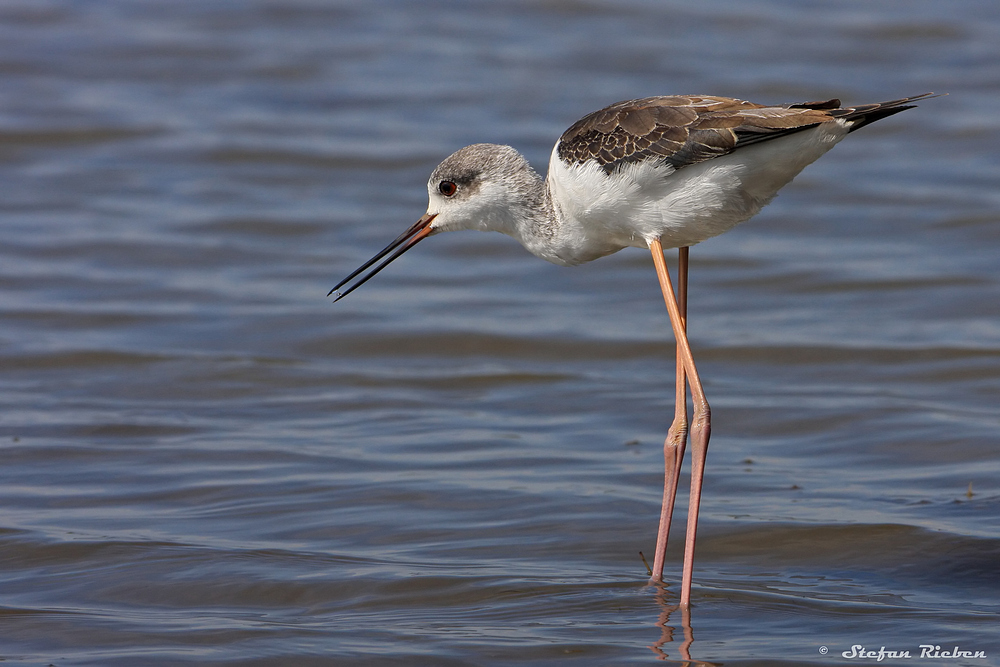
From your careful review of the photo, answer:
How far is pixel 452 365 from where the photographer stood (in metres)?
8.95

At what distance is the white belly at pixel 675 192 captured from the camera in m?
5.19

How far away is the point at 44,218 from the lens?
37.9 ft

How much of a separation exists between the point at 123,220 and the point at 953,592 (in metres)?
8.42

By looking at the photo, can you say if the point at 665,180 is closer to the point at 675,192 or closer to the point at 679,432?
the point at 675,192

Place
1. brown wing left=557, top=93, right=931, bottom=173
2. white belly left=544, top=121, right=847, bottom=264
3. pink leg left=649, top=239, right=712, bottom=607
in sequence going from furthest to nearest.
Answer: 1. pink leg left=649, top=239, right=712, bottom=607
2. white belly left=544, top=121, right=847, bottom=264
3. brown wing left=557, top=93, right=931, bottom=173

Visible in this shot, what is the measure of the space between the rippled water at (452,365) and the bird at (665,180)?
36.3 inches

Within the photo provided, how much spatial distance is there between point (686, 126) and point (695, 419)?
1351 millimetres

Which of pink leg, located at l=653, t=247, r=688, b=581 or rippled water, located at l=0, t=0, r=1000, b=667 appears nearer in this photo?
rippled water, located at l=0, t=0, r=1000, b=667

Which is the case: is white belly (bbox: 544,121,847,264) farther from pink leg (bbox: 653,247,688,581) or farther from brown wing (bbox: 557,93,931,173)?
pink leg (bbox: 653,247,688,581)

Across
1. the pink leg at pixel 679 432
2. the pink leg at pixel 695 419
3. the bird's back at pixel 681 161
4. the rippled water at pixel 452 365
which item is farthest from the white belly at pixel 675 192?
the rippled water at pixel 452 365

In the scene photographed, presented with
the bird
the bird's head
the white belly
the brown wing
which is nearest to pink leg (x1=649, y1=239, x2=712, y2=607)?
the bird

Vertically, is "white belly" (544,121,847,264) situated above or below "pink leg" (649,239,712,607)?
above

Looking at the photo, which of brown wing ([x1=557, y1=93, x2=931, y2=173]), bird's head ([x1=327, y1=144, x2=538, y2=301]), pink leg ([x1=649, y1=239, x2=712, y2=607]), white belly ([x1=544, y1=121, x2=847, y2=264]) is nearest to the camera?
brown wing ([x1=557, y1=93, x2=931, y2=173])

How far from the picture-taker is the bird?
513 cm
